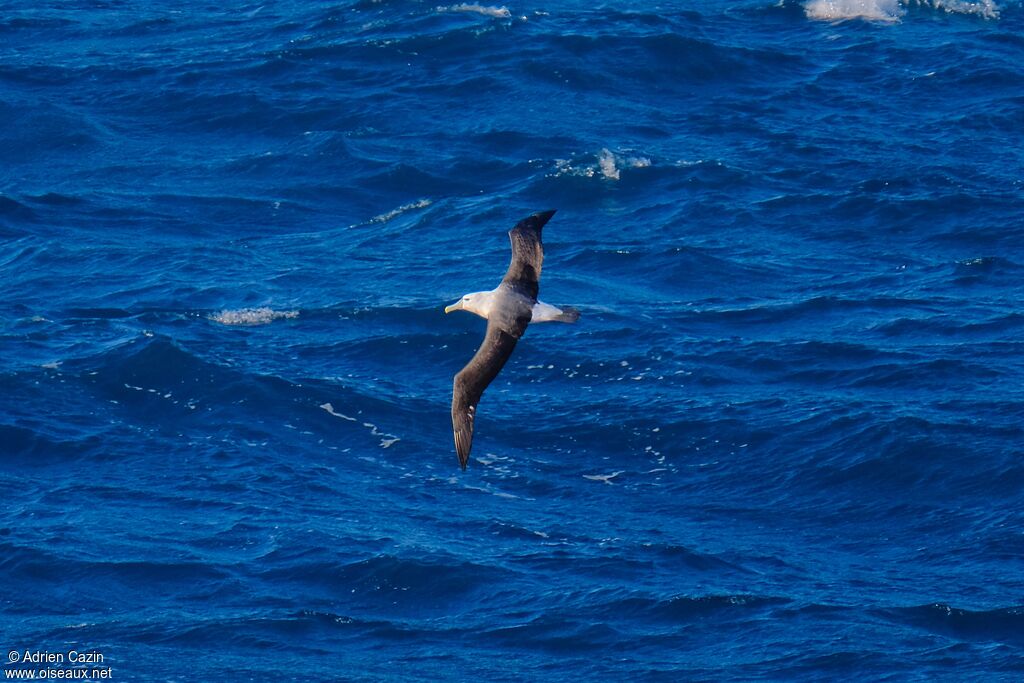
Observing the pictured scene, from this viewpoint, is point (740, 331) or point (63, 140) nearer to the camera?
point (740, 331)

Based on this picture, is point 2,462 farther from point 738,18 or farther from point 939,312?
point 738,18

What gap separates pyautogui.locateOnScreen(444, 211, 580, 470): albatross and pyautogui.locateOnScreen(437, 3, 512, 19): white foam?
30.2 m

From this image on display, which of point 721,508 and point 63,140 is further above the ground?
point 63,140

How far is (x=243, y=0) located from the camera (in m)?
61.7

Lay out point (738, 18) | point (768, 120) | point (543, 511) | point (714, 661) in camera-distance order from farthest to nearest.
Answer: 1. point (738, 18)
2. point (768, 120)
3. point (543, 511)
4. point (714, 661)

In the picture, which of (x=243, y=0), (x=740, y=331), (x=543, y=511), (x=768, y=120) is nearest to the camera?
(x=543, y=511)

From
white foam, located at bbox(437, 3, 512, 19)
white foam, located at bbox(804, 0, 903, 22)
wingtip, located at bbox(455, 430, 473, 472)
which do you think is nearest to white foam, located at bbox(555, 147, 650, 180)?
white foam, located at bbox(437, 3, 512, 19)

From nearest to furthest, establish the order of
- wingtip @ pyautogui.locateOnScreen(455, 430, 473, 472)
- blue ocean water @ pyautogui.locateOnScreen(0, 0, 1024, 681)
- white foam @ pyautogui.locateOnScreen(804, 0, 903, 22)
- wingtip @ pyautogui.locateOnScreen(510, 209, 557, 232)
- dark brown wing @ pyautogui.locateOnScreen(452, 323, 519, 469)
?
wingtip @ pyautogui.locateOnScreen(455, 430, 473, 472) < dark brown wing @ pyautogui.locateOnScreen(452, 323, 519, 469) < wingtip @ pyautogui.locateOnScreen(510, 209, 557, 232) < blue ocean water @ pyautogui.locateOnScreen(0, 0, 1024, 681) < white foam @ pyautogui.locateOnScreen(804, 0, 903, 22)

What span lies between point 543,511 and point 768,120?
53.0ft

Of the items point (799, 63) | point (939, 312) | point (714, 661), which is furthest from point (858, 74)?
point (714, 661)

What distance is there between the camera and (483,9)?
57781 mm

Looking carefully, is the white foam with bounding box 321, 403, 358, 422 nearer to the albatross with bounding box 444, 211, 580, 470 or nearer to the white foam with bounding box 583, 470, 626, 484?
the white foam with bounding box 583, 470, 626, 484

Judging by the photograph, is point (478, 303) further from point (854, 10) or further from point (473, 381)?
point (854, 10)

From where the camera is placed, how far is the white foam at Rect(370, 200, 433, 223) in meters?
47.1
